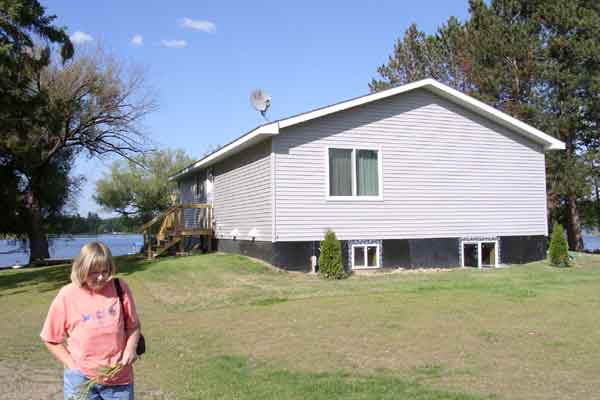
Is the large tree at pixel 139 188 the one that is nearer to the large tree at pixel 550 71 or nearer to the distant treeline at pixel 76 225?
the distant treeline at pixel 76 225

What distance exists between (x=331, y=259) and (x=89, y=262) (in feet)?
35.4

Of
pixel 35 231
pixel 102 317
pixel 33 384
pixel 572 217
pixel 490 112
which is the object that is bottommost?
pixel 33 384

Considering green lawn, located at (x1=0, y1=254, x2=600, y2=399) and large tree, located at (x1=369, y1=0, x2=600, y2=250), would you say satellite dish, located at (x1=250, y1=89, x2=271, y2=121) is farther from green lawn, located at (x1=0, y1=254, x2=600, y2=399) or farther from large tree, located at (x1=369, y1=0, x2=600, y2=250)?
large tree, located at (x1=369, y1=0, x2=600, y2=250)

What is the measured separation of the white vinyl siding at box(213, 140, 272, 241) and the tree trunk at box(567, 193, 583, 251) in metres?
17.3

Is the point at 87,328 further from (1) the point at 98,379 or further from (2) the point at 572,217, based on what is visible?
(2) the point at 572,217

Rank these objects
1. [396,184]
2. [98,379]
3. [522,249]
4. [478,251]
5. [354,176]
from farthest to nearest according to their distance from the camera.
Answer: [522,249]
[478,251]
[396,184]
[354,176]
[98,379]

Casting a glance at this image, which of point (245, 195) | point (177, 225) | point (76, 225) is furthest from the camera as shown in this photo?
point (76, 225)

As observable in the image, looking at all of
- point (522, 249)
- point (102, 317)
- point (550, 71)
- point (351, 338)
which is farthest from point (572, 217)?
point (102, 317)

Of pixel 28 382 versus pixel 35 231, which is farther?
pixel 35 231

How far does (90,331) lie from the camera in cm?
358

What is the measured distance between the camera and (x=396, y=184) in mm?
15930

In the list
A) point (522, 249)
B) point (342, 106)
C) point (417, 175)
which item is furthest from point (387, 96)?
point (522, 249)

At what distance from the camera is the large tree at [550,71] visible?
2616cm

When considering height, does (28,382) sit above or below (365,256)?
below
